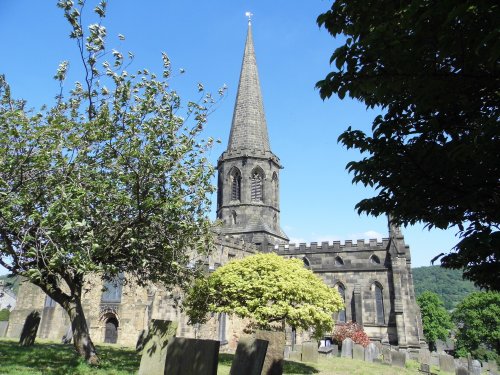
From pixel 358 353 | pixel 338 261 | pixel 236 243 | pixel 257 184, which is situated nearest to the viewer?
pixel 358 353

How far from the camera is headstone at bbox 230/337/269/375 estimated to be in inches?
252

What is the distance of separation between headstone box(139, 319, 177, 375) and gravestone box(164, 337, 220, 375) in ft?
3.00

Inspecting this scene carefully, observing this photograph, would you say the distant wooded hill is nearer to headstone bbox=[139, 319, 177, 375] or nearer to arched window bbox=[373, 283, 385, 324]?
arched window bbox=[373, 283, 385, 324]

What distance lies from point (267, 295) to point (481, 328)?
45.6m

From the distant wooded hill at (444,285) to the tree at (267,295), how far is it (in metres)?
151

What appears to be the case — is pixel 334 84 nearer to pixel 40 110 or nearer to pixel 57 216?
pixel 57 216

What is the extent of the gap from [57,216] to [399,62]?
6.63m

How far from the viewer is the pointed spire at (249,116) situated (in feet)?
139

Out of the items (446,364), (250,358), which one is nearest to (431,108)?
(250,358)

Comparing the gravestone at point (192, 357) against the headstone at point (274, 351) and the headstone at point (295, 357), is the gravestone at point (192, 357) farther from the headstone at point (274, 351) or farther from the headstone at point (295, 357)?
the headstone at point (295, 357)

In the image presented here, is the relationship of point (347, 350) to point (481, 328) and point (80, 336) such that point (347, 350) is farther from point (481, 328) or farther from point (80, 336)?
point (481, 328)

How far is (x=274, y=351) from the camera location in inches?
362

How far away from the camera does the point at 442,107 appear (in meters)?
5.27

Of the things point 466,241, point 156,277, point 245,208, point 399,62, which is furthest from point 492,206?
point 245,208
